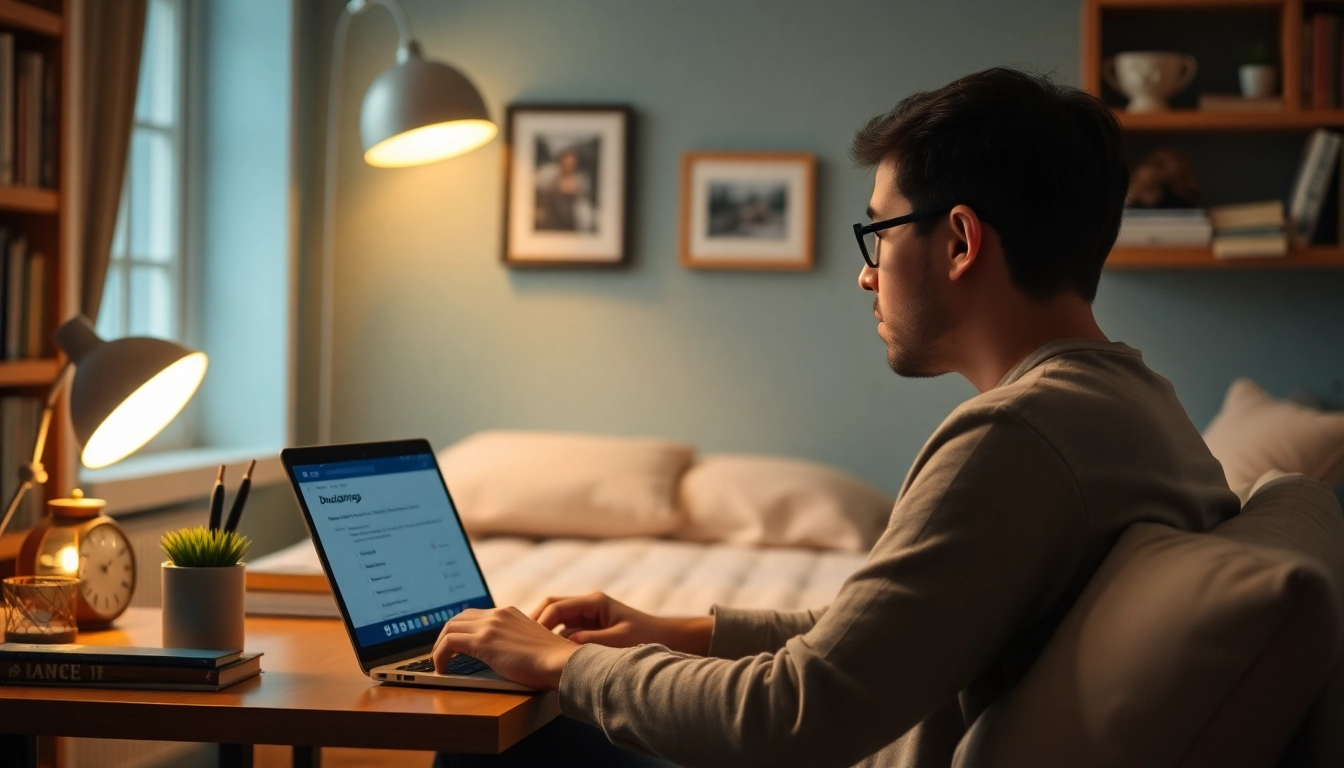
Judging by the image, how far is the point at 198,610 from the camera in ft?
4.58

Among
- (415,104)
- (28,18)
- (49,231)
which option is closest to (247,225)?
(415,104)

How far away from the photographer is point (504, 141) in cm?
402

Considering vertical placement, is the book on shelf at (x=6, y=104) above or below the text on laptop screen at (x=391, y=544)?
above

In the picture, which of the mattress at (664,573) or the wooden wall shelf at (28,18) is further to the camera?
the mattress at (664,573)

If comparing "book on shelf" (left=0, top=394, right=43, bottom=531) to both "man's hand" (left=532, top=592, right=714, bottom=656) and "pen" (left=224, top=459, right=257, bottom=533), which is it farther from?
"man's hand" (left=532, top=592, right=714, bottom=656)

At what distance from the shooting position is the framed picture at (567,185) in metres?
3.95

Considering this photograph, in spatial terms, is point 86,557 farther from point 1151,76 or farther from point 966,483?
point 1151,76

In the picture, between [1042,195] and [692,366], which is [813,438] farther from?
[1042,195]

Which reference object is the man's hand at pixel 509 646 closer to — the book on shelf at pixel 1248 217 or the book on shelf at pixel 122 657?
the book on shelf at pixel 122 657

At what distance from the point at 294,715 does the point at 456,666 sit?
0.19 metres

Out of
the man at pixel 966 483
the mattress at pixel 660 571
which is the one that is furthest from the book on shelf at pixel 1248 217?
the man at pixel 966 483

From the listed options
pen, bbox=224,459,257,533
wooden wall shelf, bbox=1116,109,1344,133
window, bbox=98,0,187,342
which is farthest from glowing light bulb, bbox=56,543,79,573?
wooden wall shelf, bbox=1116,109,1344,133

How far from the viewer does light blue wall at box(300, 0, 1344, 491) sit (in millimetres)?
3775

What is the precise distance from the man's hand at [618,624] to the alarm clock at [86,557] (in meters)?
0.55
